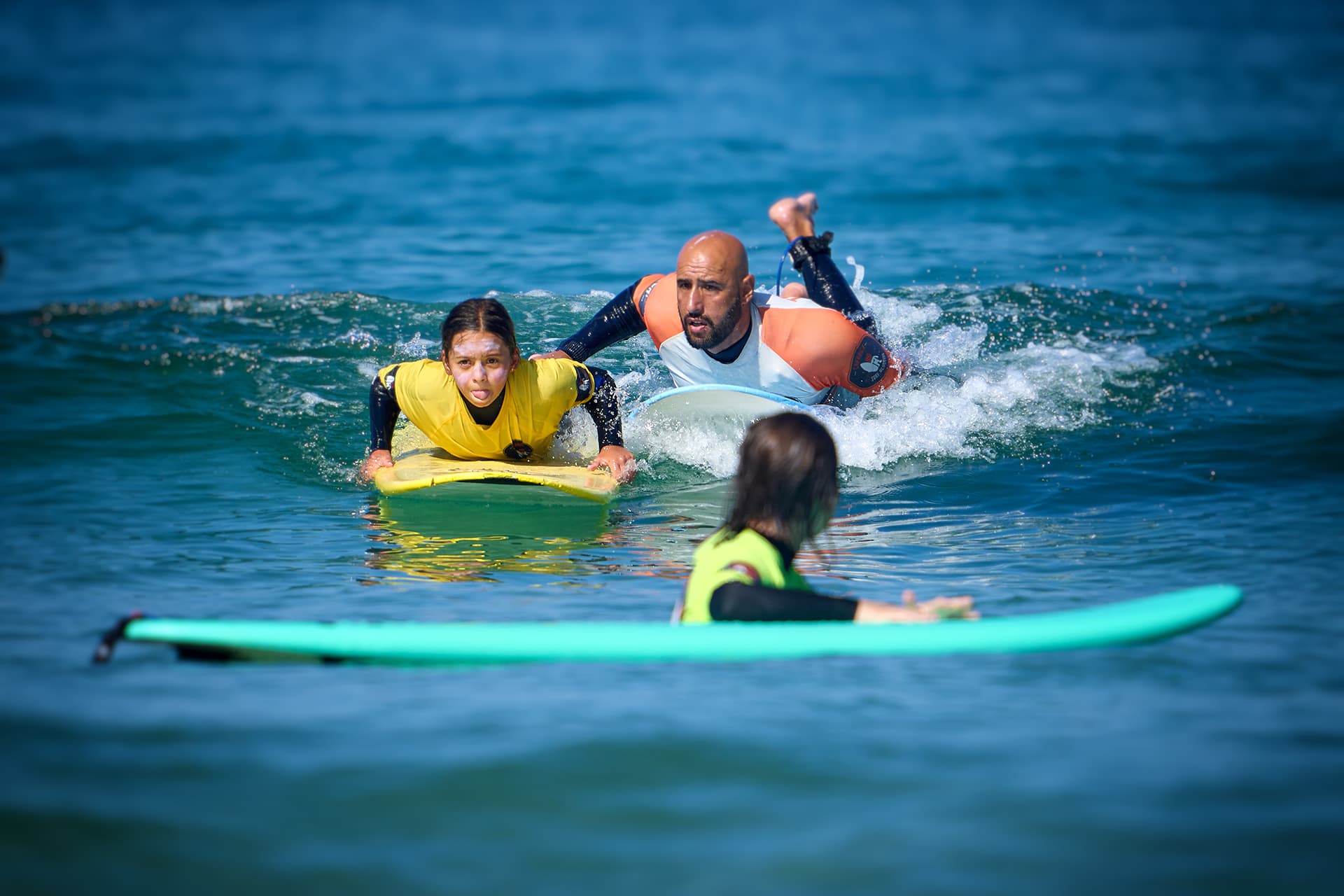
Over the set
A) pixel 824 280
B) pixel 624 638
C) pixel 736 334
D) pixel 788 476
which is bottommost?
pixel 624 638

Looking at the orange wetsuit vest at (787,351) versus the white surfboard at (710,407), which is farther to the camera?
the orange wetsuit vest at (787,351)

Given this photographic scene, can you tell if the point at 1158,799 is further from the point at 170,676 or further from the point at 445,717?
the point at 170,676

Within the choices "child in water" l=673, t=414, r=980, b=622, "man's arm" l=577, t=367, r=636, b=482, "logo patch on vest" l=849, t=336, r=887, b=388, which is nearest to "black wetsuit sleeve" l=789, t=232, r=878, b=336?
"logo patch on vest" l=849, t=336, r=887, b=388

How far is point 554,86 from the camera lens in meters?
27.7

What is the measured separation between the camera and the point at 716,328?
7086 mm

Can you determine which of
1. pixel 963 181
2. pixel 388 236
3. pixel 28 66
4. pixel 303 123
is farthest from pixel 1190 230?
pixel 28 66

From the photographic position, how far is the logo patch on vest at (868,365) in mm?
7297

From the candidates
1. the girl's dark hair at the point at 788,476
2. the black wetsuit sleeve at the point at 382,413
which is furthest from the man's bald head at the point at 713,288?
the girl's dark hair at the point at 788,476

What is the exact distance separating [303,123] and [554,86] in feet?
19.4

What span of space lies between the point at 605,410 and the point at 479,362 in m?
0.80

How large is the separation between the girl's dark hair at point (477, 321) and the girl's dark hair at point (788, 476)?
2610mm

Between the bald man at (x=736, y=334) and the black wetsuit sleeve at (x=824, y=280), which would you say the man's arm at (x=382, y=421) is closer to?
the bald man at (x=736, y=334)

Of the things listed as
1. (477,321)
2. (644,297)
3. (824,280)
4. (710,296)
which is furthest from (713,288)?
(477,321)

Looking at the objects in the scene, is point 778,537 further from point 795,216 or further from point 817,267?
point 795,216
